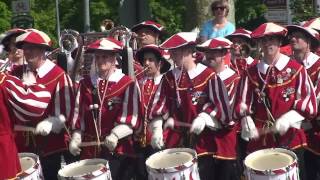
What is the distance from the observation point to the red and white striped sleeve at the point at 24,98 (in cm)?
540

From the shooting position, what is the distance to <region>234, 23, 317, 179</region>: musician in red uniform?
6.20 metres

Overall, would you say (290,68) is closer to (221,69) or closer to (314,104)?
(314,104)

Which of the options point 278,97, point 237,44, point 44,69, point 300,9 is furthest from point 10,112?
point 300,9

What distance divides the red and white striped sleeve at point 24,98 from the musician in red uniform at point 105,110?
0.48 m

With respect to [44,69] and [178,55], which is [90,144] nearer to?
[44,69]

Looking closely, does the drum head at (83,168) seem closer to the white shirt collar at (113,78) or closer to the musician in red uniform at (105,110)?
the musician in red uniform at (105,110)

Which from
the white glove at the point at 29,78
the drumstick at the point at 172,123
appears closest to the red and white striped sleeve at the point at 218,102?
the drumstick at the point at 172,123

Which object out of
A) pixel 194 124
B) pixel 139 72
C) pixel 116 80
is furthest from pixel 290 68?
pixel 139 72

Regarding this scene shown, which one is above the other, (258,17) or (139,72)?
(139,72)

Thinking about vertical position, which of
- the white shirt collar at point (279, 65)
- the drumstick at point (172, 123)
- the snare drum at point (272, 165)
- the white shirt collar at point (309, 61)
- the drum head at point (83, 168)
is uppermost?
the white shirt collar at point (279, 65)

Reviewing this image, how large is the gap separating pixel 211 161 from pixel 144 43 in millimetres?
2085

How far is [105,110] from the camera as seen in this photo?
6.45 meters

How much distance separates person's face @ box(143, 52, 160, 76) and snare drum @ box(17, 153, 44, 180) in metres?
1.90

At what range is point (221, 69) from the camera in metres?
7.25
